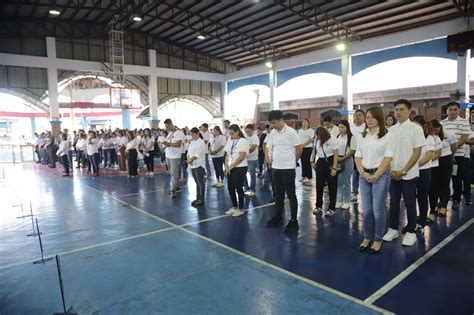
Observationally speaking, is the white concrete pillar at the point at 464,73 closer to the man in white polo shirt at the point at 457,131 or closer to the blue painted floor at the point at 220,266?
the man in white polo shirt at the point at 457,131

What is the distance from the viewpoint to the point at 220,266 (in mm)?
3643

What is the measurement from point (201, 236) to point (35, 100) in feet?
70.5

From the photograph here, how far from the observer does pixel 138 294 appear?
3.08 metres

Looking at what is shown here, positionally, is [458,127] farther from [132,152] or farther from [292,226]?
[132,152]

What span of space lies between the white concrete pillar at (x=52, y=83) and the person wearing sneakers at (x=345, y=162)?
17.7m

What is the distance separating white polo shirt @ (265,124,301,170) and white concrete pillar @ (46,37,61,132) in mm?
17727

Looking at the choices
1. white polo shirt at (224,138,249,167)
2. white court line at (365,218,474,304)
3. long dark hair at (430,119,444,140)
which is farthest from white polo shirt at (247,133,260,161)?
white court line at (365,218,474,304)

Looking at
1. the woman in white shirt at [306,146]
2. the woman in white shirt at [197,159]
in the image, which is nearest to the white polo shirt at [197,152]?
the woman in white shirt at [197,159]

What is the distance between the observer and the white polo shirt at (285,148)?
4707mm

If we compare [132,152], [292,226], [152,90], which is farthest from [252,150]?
[152,90]

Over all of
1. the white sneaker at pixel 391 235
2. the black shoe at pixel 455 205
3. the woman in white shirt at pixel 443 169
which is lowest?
the white sneaker at pixel 391 235

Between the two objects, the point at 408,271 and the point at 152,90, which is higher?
the point at 152,90

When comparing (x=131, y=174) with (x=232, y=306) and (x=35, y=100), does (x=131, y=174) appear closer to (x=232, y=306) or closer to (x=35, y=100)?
(x=232, y=306)

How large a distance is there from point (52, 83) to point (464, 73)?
20.5m
